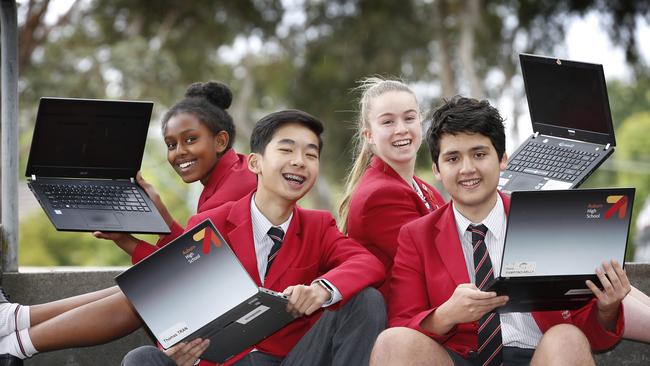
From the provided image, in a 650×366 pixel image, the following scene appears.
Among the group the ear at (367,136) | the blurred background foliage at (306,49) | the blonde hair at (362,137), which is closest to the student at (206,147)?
the blonde hair at (362,137)

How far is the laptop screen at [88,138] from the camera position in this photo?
14.6 ft

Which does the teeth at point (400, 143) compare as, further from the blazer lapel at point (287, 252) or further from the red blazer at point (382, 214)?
the blazer lapel at point (287, 252)

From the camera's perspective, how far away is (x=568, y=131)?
4.66 meters

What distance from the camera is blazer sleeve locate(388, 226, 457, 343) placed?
142 inches

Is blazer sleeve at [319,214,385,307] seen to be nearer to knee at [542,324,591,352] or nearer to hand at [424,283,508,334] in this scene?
hand at [424,283,508,334]

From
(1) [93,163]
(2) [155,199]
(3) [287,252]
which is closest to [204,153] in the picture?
(2) [155,199]

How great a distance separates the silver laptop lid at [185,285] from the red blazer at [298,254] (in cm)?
43

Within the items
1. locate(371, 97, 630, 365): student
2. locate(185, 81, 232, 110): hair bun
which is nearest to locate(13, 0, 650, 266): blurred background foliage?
locate(185, 81, 232, 110): hair bun

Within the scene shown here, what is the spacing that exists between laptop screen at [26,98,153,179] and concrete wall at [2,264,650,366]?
21.3 inches

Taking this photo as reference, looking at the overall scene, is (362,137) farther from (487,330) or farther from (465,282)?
(487,330)

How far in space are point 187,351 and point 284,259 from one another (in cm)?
60

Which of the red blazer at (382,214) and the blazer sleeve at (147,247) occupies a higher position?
the blazer sleeve at (147,247)

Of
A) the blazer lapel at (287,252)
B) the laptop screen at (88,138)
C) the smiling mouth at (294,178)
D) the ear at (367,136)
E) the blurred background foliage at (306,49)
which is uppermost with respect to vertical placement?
the blurred background foliage at (306,49)

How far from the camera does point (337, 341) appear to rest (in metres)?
3.67
